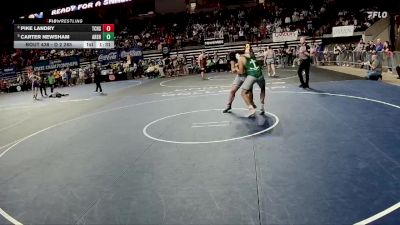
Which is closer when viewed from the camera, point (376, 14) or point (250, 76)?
point (250, 76)

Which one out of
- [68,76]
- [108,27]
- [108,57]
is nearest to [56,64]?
[68,76]

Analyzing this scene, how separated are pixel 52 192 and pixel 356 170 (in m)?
4.67

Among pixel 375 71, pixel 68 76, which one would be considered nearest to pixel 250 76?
pixel 375 71

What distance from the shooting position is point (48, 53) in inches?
1499

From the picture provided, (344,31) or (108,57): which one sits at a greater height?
(344,31)

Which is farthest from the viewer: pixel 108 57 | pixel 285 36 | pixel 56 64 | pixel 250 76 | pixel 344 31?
pixel 56 64

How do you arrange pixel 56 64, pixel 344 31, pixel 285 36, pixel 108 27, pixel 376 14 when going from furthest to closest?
pixel 56 64 → pixel 285 36 → pixel 376 14 → pixel 344 31 → pixel 108 27

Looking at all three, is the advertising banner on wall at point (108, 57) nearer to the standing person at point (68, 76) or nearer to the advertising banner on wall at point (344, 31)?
the standing person at point (68, 76)

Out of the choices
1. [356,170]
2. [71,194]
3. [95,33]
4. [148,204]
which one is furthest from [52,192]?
[95,33]

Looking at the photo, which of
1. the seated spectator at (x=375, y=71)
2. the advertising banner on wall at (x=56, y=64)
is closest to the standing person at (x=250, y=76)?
the seated spectator at (x=375, y=71)

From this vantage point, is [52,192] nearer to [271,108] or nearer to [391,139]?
[391,139]
